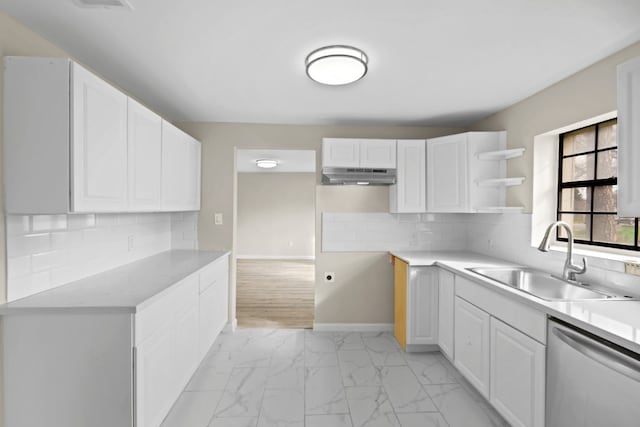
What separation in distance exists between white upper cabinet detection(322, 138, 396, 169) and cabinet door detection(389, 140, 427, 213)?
100 millimetres

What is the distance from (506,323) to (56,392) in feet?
8.17

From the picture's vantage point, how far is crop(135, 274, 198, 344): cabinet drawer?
5.27ft

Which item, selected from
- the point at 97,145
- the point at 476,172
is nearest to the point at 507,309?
the point at 476,172

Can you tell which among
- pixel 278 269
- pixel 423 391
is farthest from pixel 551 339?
pixel 278 269

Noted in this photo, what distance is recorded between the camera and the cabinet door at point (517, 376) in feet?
5.46

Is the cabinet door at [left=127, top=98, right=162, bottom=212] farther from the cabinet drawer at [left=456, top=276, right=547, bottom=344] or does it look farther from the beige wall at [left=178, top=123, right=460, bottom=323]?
the cabinet drawer at [left=456, top=276, right=547, bottom=344]

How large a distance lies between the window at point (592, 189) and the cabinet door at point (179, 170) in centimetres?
328

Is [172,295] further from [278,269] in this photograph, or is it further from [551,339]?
[278,269]

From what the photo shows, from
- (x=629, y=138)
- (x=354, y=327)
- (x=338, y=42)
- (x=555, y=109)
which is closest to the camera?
(x=629, y=138)

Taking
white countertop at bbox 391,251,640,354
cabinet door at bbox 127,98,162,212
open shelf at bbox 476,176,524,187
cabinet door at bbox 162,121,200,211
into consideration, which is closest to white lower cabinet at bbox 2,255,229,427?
cabinet door at bbox 127,98,162,212

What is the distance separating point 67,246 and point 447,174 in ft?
10.6

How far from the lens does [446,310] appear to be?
282cm

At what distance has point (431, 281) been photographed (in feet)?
9.87

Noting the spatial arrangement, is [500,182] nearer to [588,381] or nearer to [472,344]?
[472,344]
